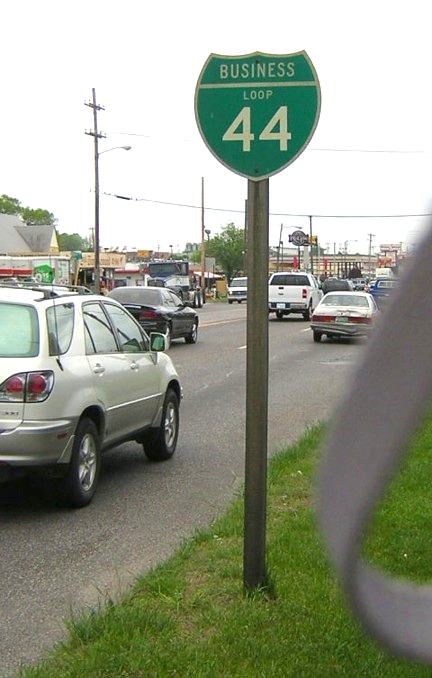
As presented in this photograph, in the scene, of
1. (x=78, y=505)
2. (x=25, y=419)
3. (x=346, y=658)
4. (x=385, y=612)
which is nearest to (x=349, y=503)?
(x=385, y=612)

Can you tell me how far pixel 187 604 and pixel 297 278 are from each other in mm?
34156

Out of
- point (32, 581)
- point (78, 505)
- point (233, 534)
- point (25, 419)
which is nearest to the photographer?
point (32, 581)

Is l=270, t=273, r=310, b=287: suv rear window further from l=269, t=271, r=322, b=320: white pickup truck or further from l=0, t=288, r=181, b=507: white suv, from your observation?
l=0, t=288, r=181, b=507: white suv

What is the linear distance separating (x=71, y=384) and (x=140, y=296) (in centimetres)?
1761

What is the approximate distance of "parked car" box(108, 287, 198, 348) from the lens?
23375 mm

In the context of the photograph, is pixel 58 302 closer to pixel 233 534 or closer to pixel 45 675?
pixel 233 534

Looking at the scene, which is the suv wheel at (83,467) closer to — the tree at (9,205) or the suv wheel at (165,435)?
the suv wheel at (165,435)

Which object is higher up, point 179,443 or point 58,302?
point 58,302

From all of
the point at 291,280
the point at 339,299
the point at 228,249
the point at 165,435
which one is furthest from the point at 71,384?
the point at 228,249

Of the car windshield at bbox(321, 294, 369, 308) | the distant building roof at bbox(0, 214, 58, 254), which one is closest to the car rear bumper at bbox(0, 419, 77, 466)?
the car windshield at bbox(321, 294, 369, 308)

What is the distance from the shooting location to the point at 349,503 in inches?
48.7

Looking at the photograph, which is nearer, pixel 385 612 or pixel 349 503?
pixel 349 503

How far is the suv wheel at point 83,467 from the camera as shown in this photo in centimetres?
697

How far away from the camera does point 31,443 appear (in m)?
6.55
